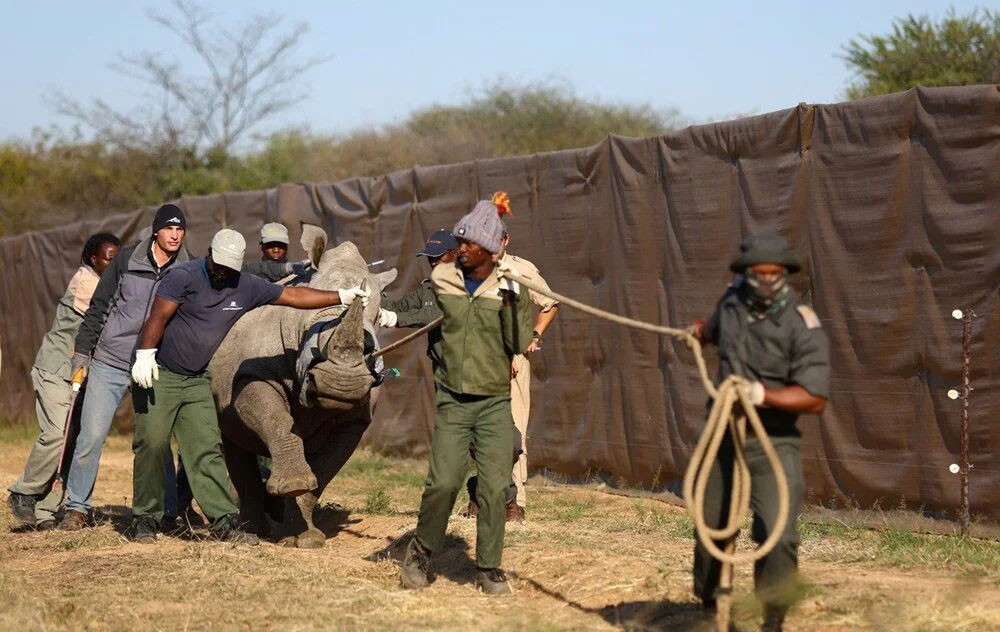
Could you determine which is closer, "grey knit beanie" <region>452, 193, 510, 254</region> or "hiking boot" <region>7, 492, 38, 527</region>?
"grey knit beanie" <region>452, 193, 510, 254</region>

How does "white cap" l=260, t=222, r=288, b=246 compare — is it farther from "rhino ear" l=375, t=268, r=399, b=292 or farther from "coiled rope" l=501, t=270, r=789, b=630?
"coiled rope" l=501, t=270, r=789, b=630

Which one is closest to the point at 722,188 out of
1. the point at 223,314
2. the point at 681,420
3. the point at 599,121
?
the point at 681,420

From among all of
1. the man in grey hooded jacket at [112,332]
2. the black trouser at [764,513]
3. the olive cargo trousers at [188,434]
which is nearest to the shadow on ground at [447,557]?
the olive cargo trousers at [188,434]

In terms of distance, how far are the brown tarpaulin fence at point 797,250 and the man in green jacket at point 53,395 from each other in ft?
11.5

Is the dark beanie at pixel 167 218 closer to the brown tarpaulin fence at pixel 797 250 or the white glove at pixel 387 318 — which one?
the white glove at pixel 387 318

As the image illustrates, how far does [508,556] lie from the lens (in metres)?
7.38

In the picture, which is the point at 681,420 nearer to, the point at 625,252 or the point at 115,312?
the point at 625,252

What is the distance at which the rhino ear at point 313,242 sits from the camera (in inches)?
336

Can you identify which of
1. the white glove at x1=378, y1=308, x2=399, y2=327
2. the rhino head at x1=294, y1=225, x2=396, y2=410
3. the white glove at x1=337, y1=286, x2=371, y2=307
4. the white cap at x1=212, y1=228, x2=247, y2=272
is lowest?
the rhino head at x1=294, y1=225, x2=396, y2=410

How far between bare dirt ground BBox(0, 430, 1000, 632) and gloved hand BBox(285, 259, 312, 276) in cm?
176

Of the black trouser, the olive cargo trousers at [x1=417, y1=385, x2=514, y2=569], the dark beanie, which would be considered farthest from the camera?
the dark beanie

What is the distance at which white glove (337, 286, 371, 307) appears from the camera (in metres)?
7.57

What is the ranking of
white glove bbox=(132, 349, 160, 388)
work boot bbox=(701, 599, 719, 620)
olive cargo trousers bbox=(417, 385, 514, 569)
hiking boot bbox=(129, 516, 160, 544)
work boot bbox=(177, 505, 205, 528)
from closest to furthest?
work boot bbox=(701, 599, 719, 620)
olive cargo trousers bbox=(417, 385, 514, 569)
white glove bbox=(132, 349, 160, 388)
hiking boot bbox=(129, 516, 160, 544)
work boot bbox=(177, 505, 205, 528)

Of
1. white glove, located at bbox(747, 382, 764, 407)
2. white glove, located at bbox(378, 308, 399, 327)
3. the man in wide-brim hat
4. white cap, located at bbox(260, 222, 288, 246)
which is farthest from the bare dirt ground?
white cap, located at bbox(260, 222, 288, 246)
